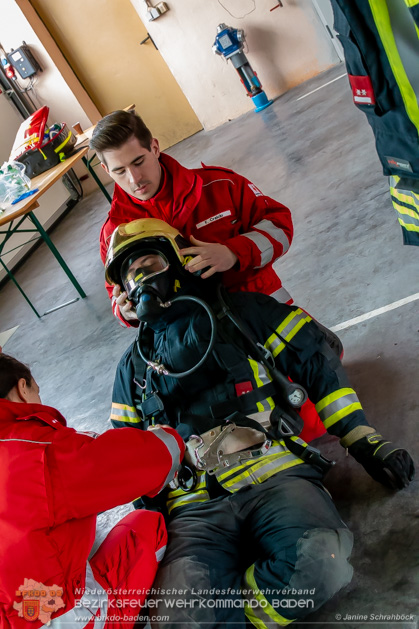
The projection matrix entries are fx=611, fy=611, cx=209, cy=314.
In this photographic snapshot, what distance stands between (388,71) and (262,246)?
0.77 meters

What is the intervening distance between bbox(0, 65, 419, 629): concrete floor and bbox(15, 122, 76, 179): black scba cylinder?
970 mm

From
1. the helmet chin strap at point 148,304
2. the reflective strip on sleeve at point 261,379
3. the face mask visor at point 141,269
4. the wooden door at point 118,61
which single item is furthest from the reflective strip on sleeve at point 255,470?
the wooden door at point 118,61

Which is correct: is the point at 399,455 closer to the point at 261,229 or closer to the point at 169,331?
the point at 169,331

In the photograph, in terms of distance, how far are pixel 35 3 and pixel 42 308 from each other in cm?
512

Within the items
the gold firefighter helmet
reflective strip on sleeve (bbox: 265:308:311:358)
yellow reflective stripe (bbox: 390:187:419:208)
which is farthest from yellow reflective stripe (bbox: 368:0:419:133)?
the gold firefighter helmet

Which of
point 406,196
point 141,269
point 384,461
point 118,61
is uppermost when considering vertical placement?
point 118,61

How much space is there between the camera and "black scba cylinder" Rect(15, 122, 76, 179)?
5605 millimetres

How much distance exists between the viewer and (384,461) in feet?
Result: 5.71

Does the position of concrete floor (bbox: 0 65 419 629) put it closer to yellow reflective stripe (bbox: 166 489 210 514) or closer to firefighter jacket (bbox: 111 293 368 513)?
firefighter jacket (bbox: 111 293 368 513)

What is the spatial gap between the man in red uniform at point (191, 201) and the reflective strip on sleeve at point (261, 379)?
0.41 m

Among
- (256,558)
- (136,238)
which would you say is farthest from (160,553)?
(136,238)

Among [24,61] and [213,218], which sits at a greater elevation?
[24,61]

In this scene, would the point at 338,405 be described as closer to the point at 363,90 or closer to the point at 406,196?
the point at 406,196

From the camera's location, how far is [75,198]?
29.0 ft
